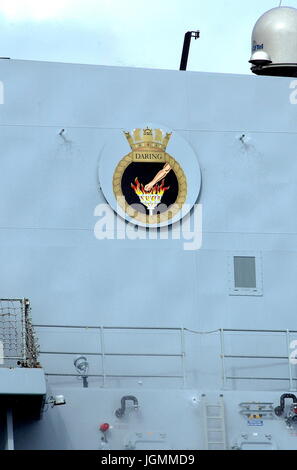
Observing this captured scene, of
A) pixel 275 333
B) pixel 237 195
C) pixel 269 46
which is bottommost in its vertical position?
pixel 275 333

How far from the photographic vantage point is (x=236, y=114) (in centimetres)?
1622

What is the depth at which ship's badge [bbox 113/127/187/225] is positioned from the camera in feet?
51.2

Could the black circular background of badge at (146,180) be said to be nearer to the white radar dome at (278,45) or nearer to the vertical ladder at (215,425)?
the white radar dome at (278,45)

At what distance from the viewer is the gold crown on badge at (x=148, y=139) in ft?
51.9

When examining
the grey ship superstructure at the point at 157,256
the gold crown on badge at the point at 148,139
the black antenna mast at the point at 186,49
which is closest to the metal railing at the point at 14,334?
the grey ship superstructure at the point at 157,256

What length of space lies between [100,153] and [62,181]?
0.49 meters

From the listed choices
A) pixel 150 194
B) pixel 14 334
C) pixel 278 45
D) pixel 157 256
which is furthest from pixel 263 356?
pixel 278 45

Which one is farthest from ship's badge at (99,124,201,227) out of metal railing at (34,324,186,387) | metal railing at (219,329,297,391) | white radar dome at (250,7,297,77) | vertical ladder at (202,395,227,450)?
vertical ladder at (202,395,227,450)

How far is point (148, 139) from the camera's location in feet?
52.1

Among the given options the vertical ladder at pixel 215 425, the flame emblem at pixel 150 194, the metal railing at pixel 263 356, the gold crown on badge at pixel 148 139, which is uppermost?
the gold crown on badge at pixel 148 139

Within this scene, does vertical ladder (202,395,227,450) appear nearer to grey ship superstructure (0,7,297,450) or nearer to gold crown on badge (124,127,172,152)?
grey ship superstructure (0,7,297,450)

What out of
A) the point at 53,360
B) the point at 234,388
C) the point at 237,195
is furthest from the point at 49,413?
the point at 237,195

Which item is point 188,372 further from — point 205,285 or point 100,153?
point 100,153

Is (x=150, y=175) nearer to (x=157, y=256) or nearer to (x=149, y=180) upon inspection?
(x=149, y=180)
